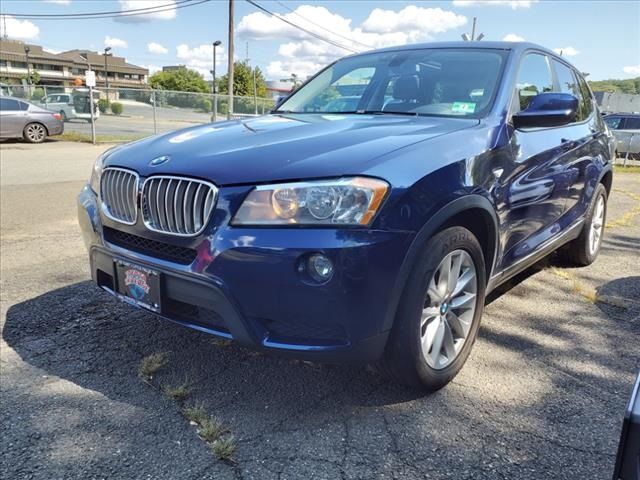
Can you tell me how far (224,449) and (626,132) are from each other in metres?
18.7

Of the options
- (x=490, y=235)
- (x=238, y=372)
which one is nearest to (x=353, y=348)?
(x=238, y=372)

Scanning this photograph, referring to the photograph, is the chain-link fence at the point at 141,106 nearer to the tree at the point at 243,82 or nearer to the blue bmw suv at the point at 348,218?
the blue bmw suv at the point at 348,218

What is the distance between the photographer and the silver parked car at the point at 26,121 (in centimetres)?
1591

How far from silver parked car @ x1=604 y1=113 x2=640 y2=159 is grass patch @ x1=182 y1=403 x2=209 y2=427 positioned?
1780 cm

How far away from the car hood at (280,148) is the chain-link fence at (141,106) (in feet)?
62.8

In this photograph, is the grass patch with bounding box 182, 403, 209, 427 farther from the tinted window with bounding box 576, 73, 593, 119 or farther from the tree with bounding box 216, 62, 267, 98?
the tree with bounding box 216, 62, 267, 98

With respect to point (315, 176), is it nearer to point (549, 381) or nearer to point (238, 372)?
point (238, 372)

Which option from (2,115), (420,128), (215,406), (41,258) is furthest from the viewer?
(2,115)

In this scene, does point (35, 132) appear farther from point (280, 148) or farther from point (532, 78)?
point (280, 148)

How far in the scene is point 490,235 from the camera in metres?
2.80

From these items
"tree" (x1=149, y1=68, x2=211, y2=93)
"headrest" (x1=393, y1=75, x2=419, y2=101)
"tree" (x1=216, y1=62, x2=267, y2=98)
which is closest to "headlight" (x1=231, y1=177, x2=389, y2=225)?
"headrest" (x1=393, y1=75, x2=419, y2=101)

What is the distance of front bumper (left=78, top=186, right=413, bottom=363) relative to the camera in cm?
201

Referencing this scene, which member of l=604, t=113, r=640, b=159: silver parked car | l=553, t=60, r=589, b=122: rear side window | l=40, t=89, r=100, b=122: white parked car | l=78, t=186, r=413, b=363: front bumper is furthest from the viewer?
l=40, t=89, r=100, b=122: white parked car

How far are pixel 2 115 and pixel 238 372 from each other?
1620 cm
